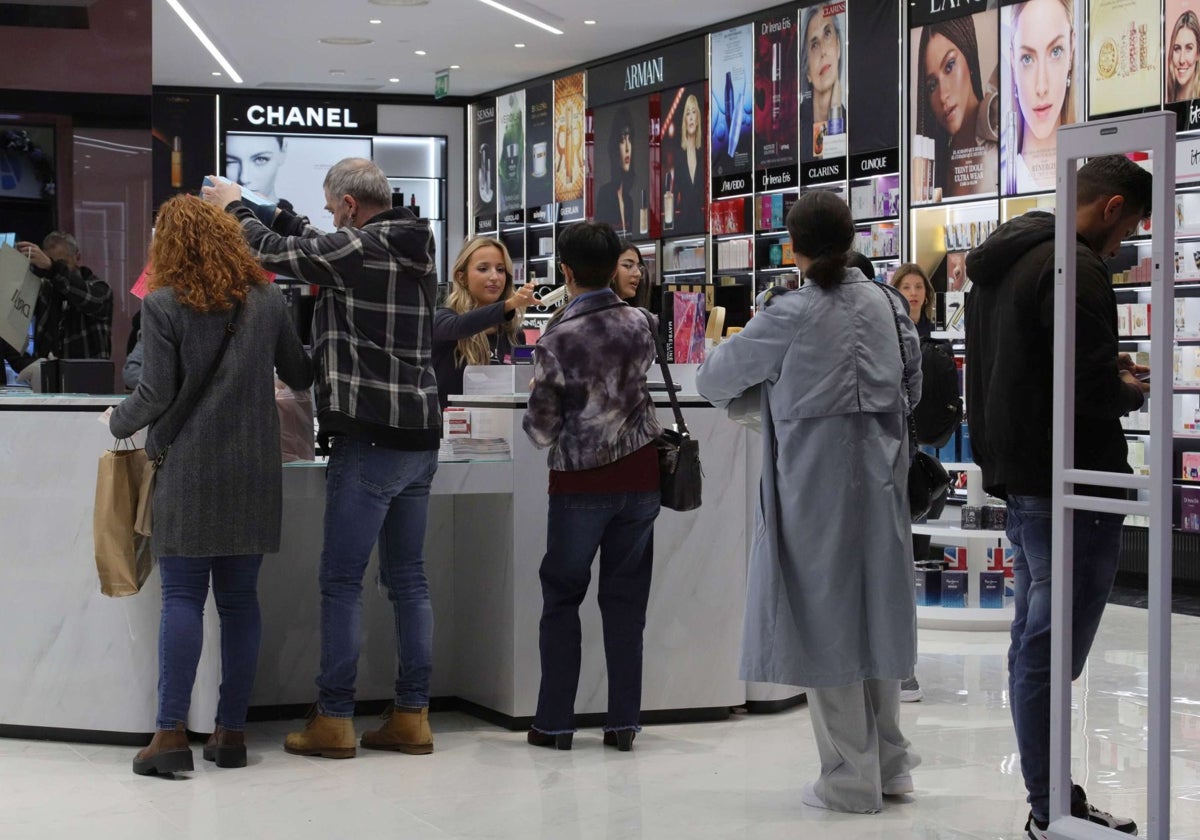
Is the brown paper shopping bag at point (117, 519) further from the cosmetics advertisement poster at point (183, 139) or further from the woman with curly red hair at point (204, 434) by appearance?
the cosmetics advertisement poster at point (183, 139)

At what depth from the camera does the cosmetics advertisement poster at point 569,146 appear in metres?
14.5

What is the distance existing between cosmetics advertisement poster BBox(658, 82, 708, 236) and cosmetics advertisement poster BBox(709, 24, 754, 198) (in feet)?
0.66

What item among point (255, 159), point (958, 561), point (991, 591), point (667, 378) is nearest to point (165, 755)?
point (667, 378)

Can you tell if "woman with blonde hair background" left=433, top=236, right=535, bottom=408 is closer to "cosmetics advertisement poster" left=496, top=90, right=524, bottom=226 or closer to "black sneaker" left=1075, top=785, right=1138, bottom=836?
"black sneaker" left=1075, top=785, right=1138, bottom=836

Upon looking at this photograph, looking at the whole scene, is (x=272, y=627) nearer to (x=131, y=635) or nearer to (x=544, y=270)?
(x=131, y=635)

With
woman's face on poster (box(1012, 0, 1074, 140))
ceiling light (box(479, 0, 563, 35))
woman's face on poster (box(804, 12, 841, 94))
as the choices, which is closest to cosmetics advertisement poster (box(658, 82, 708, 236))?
ceiling light (box(479, 0, 563, 35))

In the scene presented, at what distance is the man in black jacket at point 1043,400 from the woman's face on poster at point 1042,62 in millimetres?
6206

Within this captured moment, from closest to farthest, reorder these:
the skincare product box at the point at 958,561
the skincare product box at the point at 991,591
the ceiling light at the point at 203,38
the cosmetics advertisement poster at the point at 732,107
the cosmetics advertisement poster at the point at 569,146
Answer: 1. the skincare product box at the point at 991,591
2. the skincare product box at the point at 958,561
3. the cosmetics advertisement poster at the point at 732,107
4. the ceiling light at the point at 203,38
5. the cosmetics advertisement poster at the point at 569,146

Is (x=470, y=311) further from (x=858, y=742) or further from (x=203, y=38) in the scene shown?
(x=203, y=38)

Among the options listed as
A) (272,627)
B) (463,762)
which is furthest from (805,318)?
(272,627)

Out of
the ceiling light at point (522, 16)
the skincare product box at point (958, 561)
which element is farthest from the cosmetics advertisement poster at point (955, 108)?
the ceiling light at point (522, 16)

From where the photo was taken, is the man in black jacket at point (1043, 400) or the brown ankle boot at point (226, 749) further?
the brown ankle boot at point (226, 749)

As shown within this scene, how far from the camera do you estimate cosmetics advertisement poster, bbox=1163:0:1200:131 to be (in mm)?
8133

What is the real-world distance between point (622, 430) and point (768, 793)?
1019mm
